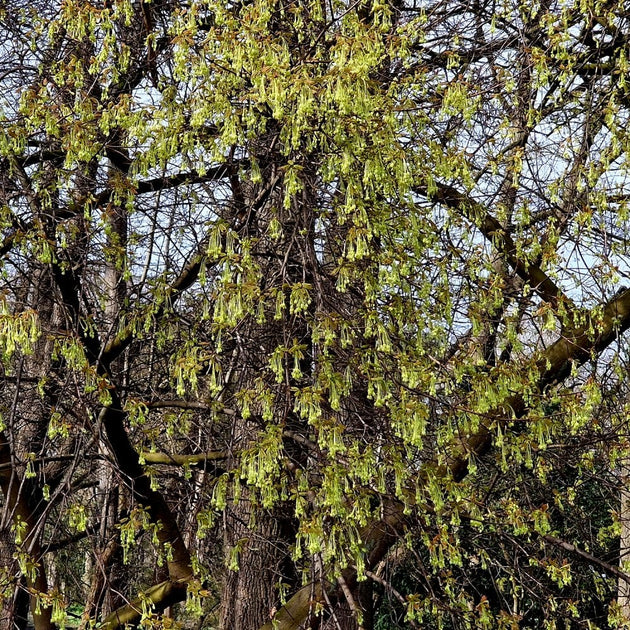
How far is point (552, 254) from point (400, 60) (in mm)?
1535

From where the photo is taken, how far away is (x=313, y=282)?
12.4 ft

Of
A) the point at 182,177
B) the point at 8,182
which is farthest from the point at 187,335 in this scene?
the point at 8,182

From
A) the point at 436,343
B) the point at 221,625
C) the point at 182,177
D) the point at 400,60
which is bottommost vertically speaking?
the point at 221,625

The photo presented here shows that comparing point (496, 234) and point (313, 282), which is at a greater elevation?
point (496, 234)

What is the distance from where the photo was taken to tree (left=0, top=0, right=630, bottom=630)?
11.0ft

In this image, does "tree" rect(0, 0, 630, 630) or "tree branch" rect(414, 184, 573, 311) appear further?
"tree branch" rect(414, 184, 573, 311)

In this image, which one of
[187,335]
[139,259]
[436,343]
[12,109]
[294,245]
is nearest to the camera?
[294,245]

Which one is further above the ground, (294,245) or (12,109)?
(12,109)

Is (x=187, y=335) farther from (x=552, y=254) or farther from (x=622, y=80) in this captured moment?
(x=622, y=80)

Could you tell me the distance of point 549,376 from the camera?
4.85m

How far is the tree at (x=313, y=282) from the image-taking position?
3.35 metres

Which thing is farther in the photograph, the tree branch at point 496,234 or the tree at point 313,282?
the tree branch at point 496,234

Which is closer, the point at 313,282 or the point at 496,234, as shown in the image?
the point at 313,282

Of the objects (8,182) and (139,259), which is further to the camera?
(139,259)
